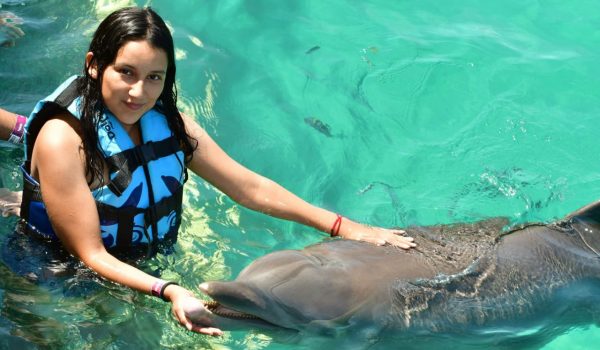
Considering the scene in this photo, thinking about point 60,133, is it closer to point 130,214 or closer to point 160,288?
point 130,214

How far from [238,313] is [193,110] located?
3.44 metres

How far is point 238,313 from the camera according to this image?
3.90 meters

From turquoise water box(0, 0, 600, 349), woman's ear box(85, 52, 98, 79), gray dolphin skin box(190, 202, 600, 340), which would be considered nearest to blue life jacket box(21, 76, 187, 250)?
woman's ear box(85, 52, 98, 79)

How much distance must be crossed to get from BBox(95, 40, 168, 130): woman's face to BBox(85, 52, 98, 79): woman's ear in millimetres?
73

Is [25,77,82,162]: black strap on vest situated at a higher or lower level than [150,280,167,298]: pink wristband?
higher

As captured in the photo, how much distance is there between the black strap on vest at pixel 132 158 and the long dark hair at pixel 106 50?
3.4 inches

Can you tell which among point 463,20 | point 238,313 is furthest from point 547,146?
point 238,313

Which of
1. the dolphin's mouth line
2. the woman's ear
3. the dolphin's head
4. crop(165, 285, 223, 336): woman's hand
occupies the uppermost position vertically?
the woman's ear

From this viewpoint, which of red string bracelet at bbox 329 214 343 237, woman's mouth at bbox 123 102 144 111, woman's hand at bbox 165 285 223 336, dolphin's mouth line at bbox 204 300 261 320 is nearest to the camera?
woman's hand at bbox 165 285 223 336

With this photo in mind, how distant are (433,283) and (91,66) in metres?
2.12

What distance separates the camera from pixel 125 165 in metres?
4.48

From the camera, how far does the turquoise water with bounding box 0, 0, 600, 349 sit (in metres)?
A: 4.86

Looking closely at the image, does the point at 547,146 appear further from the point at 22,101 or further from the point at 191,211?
the point at 22,101

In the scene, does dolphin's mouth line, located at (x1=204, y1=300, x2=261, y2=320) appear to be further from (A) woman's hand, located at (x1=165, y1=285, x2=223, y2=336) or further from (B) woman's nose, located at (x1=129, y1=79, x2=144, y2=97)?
(B) woman's nose, located at (x1=129, y1=79, x2=144, y2=97)
